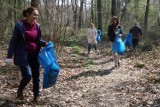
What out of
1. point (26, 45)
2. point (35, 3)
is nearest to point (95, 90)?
point (26, 45)

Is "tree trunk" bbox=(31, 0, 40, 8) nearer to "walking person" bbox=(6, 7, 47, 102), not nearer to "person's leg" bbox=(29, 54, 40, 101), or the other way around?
"walking person" bbox=(6, 7, 47, 102)

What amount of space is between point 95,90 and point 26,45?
292cm

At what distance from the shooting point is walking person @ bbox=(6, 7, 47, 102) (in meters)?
6.39

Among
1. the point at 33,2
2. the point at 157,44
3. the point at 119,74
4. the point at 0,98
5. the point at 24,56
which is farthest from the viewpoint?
the point at 157,44

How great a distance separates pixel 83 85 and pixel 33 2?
4.12m

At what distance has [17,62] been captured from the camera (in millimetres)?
6430

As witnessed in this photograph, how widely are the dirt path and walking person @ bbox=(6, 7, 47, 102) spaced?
2.50 feet

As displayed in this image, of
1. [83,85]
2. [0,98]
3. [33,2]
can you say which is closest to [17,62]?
[0,98]

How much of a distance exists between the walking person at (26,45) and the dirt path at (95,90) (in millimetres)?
761

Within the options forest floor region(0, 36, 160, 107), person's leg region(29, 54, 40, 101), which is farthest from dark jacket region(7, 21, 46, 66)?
forest floor region(0, 36, 160, 107)

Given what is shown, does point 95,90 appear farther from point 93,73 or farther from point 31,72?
point 93,73

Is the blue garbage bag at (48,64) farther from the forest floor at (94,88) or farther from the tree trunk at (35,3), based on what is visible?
the tree trunk at (35,3)

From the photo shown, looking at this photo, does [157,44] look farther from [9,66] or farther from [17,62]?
[17,62]

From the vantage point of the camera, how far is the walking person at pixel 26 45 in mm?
6387
